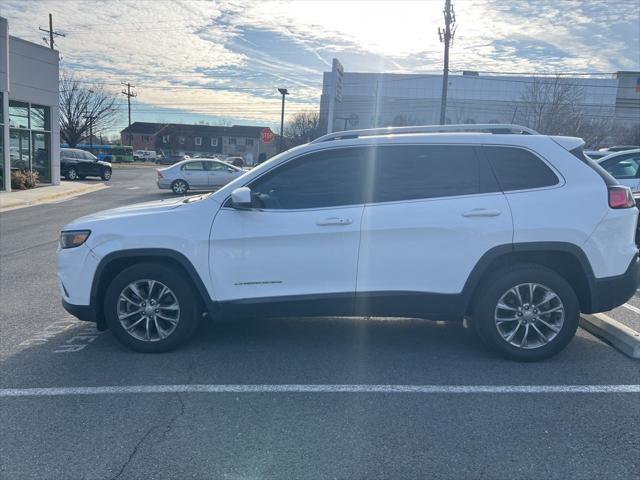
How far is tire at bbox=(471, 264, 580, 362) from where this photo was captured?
4566mm

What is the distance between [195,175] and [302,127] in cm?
5007

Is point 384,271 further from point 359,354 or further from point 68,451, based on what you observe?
point 68,451

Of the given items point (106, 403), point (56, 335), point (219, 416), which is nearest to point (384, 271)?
point (219, 416)

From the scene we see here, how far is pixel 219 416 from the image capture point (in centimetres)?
370

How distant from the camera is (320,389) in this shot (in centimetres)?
412

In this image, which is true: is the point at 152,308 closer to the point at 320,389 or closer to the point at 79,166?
the point at 320,389

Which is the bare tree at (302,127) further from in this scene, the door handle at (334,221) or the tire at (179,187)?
the door handle at (334,221)

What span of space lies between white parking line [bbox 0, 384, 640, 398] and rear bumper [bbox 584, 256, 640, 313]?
72cm

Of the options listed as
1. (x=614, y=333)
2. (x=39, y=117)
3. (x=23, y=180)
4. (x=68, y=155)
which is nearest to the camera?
(x=614, y=333)

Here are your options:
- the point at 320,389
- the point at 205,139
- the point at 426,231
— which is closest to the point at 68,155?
the point at 426,231

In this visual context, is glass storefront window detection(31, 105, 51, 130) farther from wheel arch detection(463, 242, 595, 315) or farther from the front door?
wheel arch detection(463, 242, 595, 315)

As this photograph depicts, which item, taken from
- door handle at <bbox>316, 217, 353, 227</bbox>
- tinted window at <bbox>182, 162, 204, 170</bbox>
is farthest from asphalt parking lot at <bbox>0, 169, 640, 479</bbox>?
tinted window at <bbox>182, 162, 204, 170</bbox>

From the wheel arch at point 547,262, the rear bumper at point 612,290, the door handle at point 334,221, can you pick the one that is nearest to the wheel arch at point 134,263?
the door handle at point 334,221

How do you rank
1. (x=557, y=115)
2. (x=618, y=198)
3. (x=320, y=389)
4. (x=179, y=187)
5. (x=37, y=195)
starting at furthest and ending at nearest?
(x=557, y=115), (x=179, y=187), (x=37, y=195), (x=618, y=198), (x=320, y=389)
